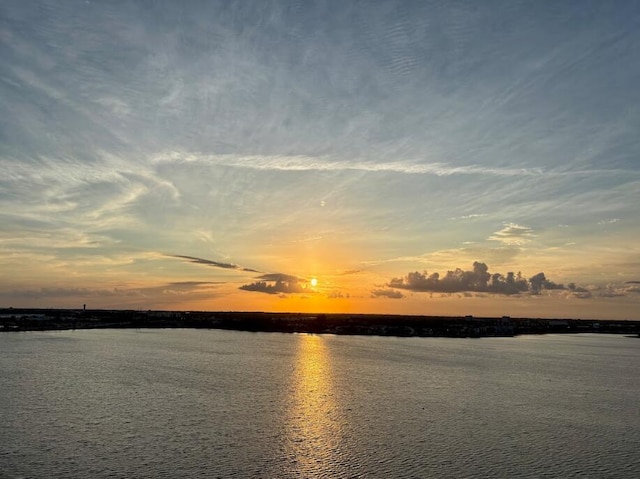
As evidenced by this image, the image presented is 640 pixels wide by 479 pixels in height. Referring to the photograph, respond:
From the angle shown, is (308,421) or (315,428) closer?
(315,428)

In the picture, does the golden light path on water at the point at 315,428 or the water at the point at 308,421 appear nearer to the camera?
the water at the point at 308,421

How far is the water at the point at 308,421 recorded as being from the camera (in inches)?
1462

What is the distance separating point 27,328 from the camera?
184 metres

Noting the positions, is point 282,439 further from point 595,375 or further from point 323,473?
point 595,375

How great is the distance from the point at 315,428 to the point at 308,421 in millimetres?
2993

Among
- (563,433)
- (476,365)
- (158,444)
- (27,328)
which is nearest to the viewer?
(158,444)

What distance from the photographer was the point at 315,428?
47.8 meters

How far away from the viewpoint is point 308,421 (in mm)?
50719

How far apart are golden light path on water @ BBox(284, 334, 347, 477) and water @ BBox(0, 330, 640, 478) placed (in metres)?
0.18

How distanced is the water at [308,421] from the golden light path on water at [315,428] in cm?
18

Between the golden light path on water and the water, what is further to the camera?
the golden light path on water

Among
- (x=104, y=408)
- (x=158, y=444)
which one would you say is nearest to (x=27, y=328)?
(x=104, y=408)

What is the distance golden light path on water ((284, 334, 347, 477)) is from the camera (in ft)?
123

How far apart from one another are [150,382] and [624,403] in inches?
2547
